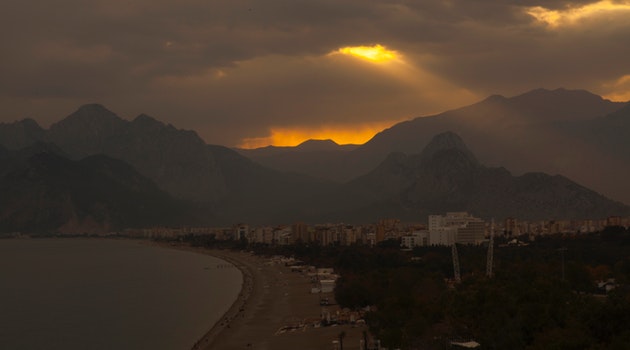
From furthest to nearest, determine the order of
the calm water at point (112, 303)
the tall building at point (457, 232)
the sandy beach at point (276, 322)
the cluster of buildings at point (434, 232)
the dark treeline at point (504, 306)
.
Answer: the cluster of buildings at point (434, 232) → the tall building at point (457, 232) → the calm water at point (112, 303) → the sandy beach at point (276, 322) → the dark treeline at point (504, 306)

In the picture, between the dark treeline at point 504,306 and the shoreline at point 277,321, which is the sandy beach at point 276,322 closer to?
the shoreline at point 277,321

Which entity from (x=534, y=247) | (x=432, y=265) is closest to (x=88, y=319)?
(x=432, y=265)

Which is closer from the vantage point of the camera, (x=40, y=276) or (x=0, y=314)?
(x=0, y=314)

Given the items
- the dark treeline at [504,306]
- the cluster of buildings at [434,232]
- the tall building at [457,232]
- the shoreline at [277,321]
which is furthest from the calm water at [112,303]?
the tall building at [457,232]

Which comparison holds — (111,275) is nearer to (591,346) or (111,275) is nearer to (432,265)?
(432,265)

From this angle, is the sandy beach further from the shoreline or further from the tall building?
the tall building

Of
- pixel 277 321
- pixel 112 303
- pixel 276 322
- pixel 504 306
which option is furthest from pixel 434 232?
pixel 504 306
